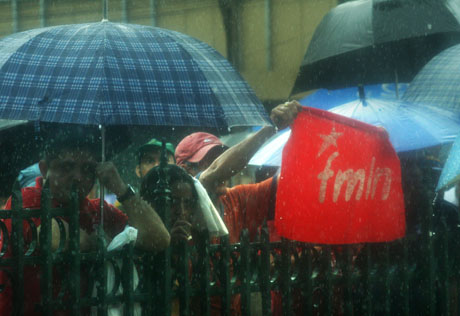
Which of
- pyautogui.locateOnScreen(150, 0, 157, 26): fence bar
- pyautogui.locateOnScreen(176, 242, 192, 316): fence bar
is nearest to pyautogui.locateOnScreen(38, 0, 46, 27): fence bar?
pyautogui.locateOnScreen(150, 0, 157, 26): fence bar

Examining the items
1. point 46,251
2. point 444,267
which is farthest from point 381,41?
point 46,251

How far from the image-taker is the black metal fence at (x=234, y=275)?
3.20 m

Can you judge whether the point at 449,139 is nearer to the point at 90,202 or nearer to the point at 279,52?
the point at 90,202

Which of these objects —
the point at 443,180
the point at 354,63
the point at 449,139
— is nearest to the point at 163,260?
the point at 443,180

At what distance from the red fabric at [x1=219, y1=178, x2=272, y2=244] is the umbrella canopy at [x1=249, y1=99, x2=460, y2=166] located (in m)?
0.52

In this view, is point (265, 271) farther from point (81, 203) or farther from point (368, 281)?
point (81, 203)

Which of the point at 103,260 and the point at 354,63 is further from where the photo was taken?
the point at 354,63

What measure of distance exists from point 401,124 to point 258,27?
26.4ft

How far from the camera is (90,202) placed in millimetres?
3551

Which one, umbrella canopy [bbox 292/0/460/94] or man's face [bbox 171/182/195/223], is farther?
umbrella canopy [bbox 292/0/460/94]

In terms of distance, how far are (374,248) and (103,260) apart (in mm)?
1864

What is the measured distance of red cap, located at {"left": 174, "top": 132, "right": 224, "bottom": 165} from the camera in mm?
4922

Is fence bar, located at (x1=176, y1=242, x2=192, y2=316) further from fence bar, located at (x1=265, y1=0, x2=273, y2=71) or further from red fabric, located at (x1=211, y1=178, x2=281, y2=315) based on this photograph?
fence bar, located at (x1=265, y1=0, x2=273, y2=71)

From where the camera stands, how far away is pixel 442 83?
5.74m
